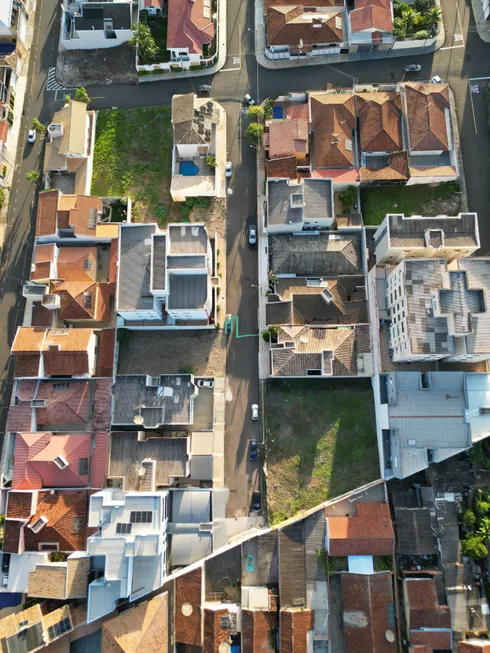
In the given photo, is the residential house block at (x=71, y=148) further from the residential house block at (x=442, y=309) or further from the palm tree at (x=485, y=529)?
the palm tree at (x=485, y=529)

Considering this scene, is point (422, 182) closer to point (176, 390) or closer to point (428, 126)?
point (428, 126)

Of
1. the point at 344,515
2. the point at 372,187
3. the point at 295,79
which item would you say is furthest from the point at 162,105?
the point at 344,515

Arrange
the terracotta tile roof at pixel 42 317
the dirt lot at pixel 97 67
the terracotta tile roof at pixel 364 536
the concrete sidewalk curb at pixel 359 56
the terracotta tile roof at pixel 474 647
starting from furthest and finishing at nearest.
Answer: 1. the dirt lot at pixel 97 67
2. the concrete sidewalk curb at pixel 359 56
3. the terracotta tile roof at pixel 42 317
4. the terracotta tile roof at pixel 364 536
5. the terracotta tile roof at pixel 474 647

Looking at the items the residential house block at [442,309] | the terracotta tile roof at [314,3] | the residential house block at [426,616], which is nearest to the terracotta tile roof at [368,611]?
the residential house block at [426,616]

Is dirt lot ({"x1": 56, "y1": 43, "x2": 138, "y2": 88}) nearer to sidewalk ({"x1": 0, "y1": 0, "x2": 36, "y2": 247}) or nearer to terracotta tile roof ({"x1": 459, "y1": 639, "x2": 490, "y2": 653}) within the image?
sidewalk ({"x1": 0, "y1": 0, "x2": 36, "y2": 247})

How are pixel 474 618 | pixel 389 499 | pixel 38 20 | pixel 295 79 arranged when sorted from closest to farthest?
pixel 474 618 → pixel 389 499 → pixel 295 79 → pixel 38 20

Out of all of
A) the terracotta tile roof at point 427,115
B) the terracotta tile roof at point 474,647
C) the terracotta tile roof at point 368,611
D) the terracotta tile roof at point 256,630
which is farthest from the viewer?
the terracotta tile roof at point 427,115
